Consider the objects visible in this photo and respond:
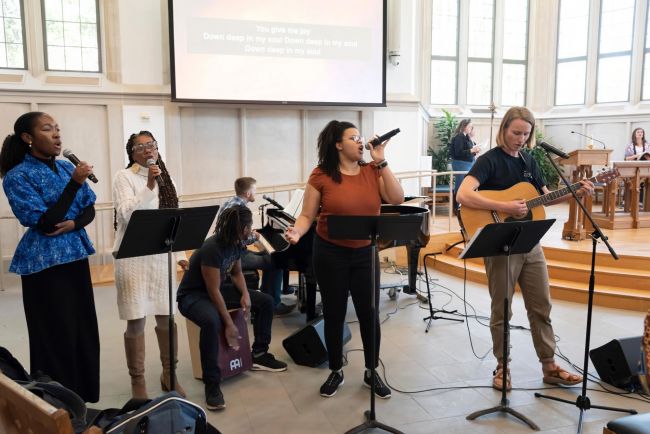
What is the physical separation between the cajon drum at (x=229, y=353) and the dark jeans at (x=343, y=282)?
72 cm

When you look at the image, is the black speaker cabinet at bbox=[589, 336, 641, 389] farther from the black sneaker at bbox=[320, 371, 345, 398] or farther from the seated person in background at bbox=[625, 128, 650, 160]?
the seated person in background at bbox=[625, 128, 650, 160]

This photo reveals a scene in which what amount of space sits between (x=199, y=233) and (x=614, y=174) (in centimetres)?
259

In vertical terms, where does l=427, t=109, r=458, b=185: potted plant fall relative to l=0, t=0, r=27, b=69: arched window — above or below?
below

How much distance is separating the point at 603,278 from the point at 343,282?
12.8 ft

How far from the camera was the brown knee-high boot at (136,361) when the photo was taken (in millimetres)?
3170

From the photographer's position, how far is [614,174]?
3383 mm

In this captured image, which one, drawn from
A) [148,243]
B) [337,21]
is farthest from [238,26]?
[148,243]

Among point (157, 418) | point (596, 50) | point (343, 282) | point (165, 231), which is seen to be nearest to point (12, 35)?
point (165, 231)

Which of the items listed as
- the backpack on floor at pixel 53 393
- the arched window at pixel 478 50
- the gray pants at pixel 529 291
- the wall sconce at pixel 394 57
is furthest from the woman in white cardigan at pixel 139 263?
the arched window at pixel 478 50

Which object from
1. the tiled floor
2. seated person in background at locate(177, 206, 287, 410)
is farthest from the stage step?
seated person in background at locate(177, 206, 287, 410)

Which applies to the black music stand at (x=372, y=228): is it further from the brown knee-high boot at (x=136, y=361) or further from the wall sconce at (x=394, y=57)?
the wall sconce at (x=394, y=57)

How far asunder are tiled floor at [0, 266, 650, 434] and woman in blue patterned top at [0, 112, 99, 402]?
2.30 ft

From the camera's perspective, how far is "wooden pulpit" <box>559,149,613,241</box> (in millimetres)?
6496

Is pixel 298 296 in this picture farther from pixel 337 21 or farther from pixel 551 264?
pixel 337 21
